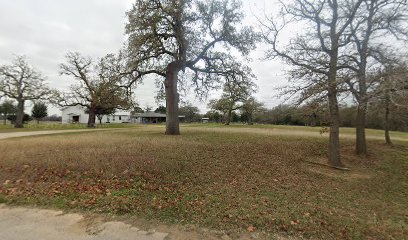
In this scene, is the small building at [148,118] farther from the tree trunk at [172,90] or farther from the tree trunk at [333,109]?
the tree trunk at [333,109]

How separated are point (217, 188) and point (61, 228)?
409 cm

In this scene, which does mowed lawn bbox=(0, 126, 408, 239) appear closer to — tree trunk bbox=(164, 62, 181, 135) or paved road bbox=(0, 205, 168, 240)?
paved road bbox=(0, 205, 168, 240)

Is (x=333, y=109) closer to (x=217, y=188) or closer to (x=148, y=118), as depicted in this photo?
(x=217, y=188)

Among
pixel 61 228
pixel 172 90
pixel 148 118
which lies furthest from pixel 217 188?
pixel 148 118

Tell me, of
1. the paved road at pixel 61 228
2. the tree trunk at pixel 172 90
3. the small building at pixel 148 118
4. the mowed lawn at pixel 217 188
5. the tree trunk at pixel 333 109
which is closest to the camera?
the paved road at pixel 61 228

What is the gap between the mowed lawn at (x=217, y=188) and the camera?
505cm

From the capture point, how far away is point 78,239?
13.0 feet

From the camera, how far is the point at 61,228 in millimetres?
4352

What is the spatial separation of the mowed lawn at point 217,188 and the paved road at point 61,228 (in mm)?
535

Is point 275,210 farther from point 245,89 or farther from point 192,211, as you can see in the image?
point 245,89

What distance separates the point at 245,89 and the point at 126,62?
27.8 ft

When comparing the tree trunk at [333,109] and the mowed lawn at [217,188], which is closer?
the mowed lawn at [217,188]

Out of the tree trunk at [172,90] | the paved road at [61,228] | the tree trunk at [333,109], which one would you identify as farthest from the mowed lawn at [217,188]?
the tree trunk at [172,90]

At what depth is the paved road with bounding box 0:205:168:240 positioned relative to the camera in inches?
159
